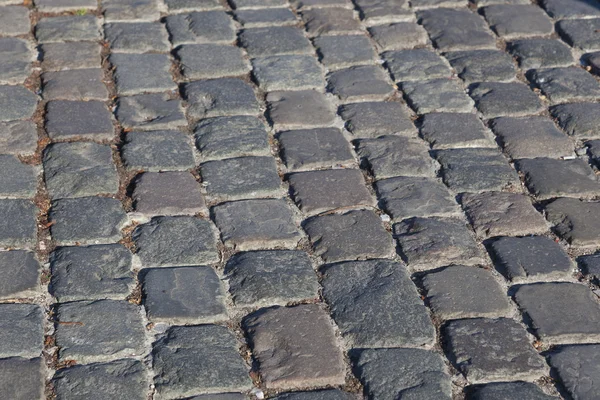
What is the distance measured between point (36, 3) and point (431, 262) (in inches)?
115

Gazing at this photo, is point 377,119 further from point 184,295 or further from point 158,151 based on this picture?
point 184,295

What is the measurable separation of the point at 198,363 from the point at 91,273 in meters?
0.60

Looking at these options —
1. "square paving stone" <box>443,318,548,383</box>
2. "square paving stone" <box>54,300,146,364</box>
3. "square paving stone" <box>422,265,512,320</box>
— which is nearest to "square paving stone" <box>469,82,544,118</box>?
"square paving stone" <box>422,265,512,320</box>

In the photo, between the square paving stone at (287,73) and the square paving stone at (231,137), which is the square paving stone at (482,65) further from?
the square paving stone at (231,137)

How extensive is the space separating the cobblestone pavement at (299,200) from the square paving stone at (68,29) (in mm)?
13

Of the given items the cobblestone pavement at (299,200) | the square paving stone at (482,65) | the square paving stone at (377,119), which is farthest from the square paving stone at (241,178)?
the square paving stone at (482,65)

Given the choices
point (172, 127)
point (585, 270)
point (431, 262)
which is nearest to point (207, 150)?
point (172, 127)

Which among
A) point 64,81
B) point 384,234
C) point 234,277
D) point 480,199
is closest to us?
point 234,277

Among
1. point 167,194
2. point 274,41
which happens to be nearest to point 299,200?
point 167,194

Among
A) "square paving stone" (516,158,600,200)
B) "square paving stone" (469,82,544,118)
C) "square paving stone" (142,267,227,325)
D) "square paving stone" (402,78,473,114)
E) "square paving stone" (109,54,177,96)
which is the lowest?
"square paving stone" (109,54,177,96)

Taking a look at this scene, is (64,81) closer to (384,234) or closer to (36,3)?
(36,3)

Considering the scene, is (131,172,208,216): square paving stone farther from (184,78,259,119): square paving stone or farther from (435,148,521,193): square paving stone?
(435,148,521,193): square paving stone

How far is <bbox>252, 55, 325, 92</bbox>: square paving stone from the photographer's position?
4605 millimetres

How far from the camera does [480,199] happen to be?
12.6 feet
